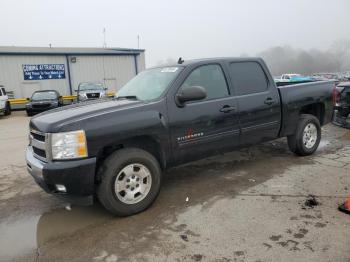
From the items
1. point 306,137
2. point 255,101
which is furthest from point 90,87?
point 255,101

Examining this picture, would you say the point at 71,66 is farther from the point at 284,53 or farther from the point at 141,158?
the point at 284,53

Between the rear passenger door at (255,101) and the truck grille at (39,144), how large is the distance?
2768 millimetres

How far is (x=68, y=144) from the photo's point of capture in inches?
147

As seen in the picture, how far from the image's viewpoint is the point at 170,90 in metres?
4.58

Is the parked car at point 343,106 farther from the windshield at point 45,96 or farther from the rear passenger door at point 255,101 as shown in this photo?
the windshield at point 45,96

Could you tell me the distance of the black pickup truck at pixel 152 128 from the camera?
3803mm

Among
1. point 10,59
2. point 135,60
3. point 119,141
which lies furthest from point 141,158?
point 135,60

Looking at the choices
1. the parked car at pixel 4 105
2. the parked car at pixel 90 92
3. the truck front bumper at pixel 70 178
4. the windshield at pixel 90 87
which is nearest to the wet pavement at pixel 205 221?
the truck front bumper at pixel 70 178

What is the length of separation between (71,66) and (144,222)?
25228mm

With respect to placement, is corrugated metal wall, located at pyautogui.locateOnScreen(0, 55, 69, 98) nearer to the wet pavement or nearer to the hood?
the wet pavement

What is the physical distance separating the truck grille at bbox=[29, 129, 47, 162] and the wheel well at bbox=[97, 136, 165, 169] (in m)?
0.62

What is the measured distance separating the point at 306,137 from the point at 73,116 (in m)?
4.33

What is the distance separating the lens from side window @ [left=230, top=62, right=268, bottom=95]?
536cm

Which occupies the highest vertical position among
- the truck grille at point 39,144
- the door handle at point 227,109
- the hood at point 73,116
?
the hood at point 73,116
